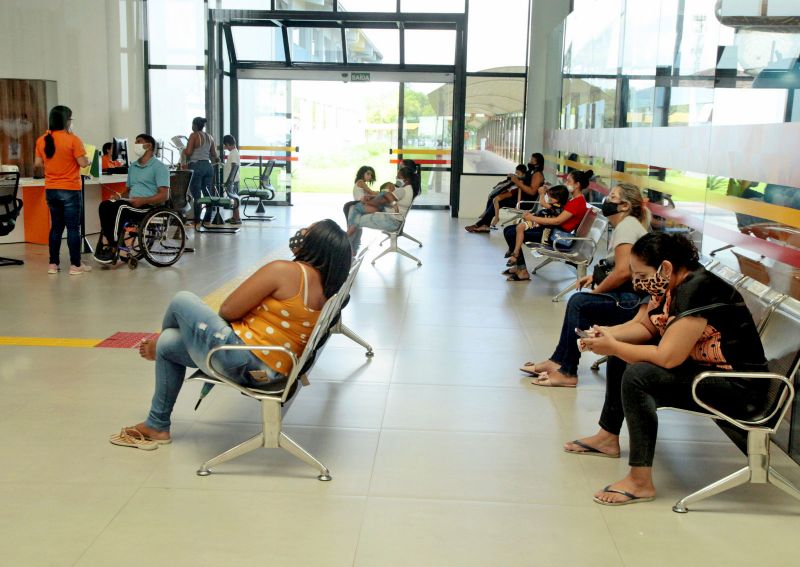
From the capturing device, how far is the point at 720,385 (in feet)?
10.7

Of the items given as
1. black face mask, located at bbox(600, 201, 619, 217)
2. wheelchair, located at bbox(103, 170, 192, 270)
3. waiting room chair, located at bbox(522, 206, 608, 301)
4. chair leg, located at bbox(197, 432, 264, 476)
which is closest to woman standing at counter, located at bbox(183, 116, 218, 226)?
wheelchair, located at bbox(103, 170, 192, 270)

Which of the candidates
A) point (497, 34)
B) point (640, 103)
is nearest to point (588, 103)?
point (640, 103)

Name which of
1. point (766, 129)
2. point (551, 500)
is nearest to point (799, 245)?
point (766, 129)

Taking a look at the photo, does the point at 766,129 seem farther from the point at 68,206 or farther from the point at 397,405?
the point at 68,206

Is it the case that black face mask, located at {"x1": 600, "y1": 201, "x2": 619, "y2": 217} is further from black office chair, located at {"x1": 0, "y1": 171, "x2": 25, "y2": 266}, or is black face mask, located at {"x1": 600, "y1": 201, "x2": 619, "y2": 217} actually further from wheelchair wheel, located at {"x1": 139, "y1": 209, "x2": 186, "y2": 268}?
black office chair, located at {"x1": 0, "y1": 171, "x2": 25, "y2": 266}

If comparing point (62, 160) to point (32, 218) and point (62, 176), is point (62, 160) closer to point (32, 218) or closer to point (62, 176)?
point (62, 176)

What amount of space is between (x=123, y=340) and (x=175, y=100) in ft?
31.2

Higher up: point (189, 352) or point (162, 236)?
point (189, 352)

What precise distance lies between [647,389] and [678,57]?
3.60 metres

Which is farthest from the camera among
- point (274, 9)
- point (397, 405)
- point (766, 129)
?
point (274, 9)

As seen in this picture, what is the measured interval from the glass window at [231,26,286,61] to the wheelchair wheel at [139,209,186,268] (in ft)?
25.0

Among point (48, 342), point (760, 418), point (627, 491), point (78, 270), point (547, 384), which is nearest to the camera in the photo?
point (760, 418)

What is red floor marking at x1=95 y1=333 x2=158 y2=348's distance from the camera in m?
5.51

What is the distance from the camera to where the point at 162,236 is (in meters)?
8.77
